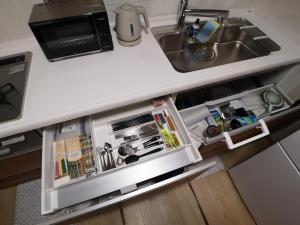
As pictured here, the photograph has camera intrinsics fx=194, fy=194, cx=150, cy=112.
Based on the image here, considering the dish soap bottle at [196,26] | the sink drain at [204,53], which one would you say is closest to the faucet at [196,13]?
the dish soap bottle at [196,26]

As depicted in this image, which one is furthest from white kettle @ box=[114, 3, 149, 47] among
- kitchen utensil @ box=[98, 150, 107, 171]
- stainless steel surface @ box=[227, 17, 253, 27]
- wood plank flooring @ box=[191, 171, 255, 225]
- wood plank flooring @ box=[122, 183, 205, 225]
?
wood plank flooring @ box=[191, 171, 255, 225]

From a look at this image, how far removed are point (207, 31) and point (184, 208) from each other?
3.84ft

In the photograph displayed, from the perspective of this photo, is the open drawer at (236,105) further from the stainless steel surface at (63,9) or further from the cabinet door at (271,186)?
the stainless steel surface at (63,9)

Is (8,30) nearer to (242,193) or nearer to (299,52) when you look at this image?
(299,52)

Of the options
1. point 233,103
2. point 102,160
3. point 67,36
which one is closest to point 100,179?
point 102,160

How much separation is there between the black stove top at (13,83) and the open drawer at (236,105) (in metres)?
0.73

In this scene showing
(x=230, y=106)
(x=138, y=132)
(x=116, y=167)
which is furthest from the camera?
(x=230, y=106)

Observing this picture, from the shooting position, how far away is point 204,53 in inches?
50.1

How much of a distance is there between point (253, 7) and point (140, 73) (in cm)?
103

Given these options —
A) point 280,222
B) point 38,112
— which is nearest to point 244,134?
point 280,222

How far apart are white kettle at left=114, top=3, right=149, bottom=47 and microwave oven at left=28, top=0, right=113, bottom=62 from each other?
8 centimetres

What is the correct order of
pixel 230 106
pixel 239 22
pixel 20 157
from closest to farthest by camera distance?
pixel 20 157, pixel 230 106, pixel 239 22

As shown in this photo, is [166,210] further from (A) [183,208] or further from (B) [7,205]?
(B) [7,205]

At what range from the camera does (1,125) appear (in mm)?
702
